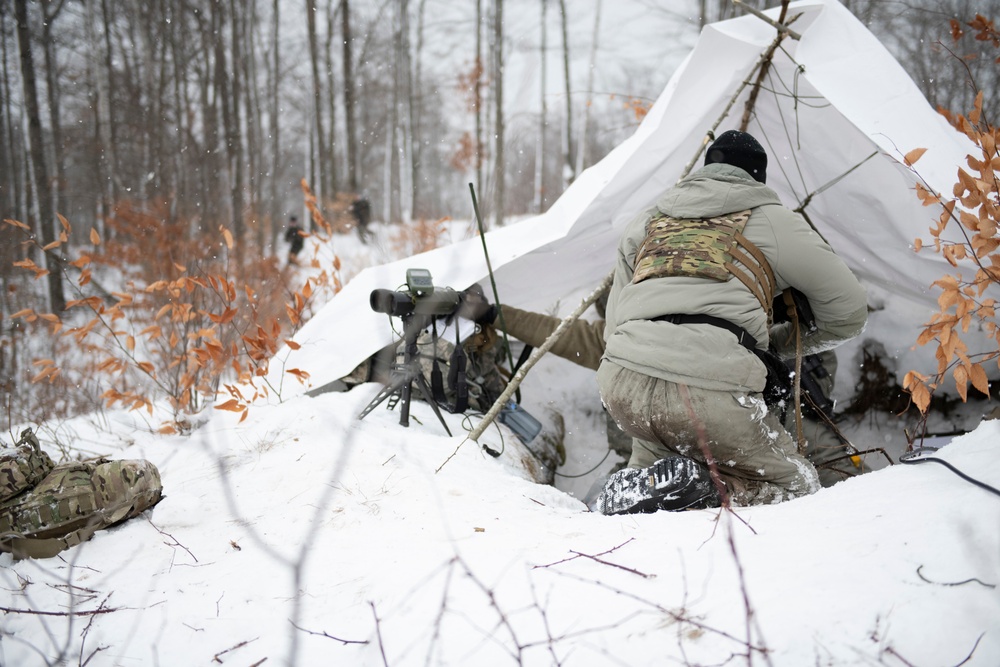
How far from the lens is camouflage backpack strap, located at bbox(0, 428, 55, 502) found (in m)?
2.02

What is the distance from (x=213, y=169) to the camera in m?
11.3

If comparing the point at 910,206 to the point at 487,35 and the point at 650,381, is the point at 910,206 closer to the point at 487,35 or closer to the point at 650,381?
the point at 650,381

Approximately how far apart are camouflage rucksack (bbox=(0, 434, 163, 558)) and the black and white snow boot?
73.4 inches

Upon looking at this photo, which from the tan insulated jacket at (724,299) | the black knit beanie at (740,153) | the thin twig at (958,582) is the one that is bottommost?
the thin twig at (958,582)

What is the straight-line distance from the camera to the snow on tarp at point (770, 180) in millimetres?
3102

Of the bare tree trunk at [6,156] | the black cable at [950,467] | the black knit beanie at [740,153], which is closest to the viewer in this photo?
the black cable at [950,467]

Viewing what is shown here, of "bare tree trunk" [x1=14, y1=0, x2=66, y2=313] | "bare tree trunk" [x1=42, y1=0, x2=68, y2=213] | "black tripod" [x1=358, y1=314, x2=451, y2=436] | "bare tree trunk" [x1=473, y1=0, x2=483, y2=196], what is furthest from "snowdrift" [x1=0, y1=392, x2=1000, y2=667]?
"bare tree trunk" [x1=473, y1=0, x2=483, y2=196]

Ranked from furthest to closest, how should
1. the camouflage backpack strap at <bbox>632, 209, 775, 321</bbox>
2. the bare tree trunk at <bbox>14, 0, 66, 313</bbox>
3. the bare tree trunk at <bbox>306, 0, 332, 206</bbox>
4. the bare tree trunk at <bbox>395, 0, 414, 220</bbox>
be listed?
the bare tree trunk at <bbox>395, 0, 414, 220</bbox>, the bare tree trunk at <bbox>306, 0, 332, 206</bbox>, the bare tree trunk at <bbox>14, 0, 66, 313</bbox>, the camouflage backpack strap at <bbox>632, 209, 775, 321</bbox>

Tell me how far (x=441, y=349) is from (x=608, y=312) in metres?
1.20

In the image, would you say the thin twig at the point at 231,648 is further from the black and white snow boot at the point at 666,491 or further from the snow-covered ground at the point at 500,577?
the black and white snow boot at the point at 666,491

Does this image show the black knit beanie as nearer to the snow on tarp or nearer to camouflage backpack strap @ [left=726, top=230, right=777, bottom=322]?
camouflage backpack strap @ [left=726, top=230, right=777, bottom=322]

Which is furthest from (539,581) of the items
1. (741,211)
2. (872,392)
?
(872,392)

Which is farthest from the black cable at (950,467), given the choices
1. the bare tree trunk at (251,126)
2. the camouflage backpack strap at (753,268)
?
the bare tree trunk at (251,126)

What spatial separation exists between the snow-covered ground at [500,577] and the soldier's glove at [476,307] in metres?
1.07
